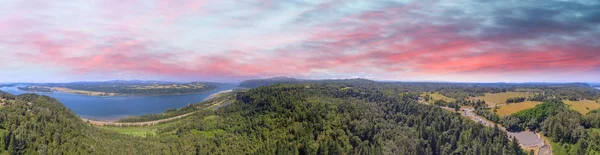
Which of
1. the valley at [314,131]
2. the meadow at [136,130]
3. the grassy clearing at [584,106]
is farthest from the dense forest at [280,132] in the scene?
the grassy clearing at [584,106]

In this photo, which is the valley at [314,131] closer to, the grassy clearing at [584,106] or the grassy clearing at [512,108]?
the grassy clearing at [512,108]

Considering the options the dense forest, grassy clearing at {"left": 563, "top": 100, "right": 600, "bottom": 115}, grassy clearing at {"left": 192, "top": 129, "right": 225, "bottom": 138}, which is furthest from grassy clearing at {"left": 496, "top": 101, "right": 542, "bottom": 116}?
grassy clearing at {"left": 192, "top": 129, "right": 225, "bottom": 138}

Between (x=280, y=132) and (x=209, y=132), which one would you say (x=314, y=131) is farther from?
(x=209, y=132)

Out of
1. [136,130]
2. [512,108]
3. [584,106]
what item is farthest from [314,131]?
[584,106]

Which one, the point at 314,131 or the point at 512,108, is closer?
the point at 314,131

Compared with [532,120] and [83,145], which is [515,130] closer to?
[532,120]

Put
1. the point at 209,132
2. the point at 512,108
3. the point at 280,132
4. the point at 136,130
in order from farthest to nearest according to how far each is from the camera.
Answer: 1. the point at 512,108
2. the point at 136,130
3. the point at 209,132
4. the point at 280,132

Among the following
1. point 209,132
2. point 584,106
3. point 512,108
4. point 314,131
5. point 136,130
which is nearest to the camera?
point 209,132

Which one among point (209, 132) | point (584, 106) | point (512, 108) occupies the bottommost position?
point (209, 132)

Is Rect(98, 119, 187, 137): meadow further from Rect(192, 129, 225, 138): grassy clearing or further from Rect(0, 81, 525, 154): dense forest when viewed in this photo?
Rect(192, 129, 225, 138): grassy clearing
